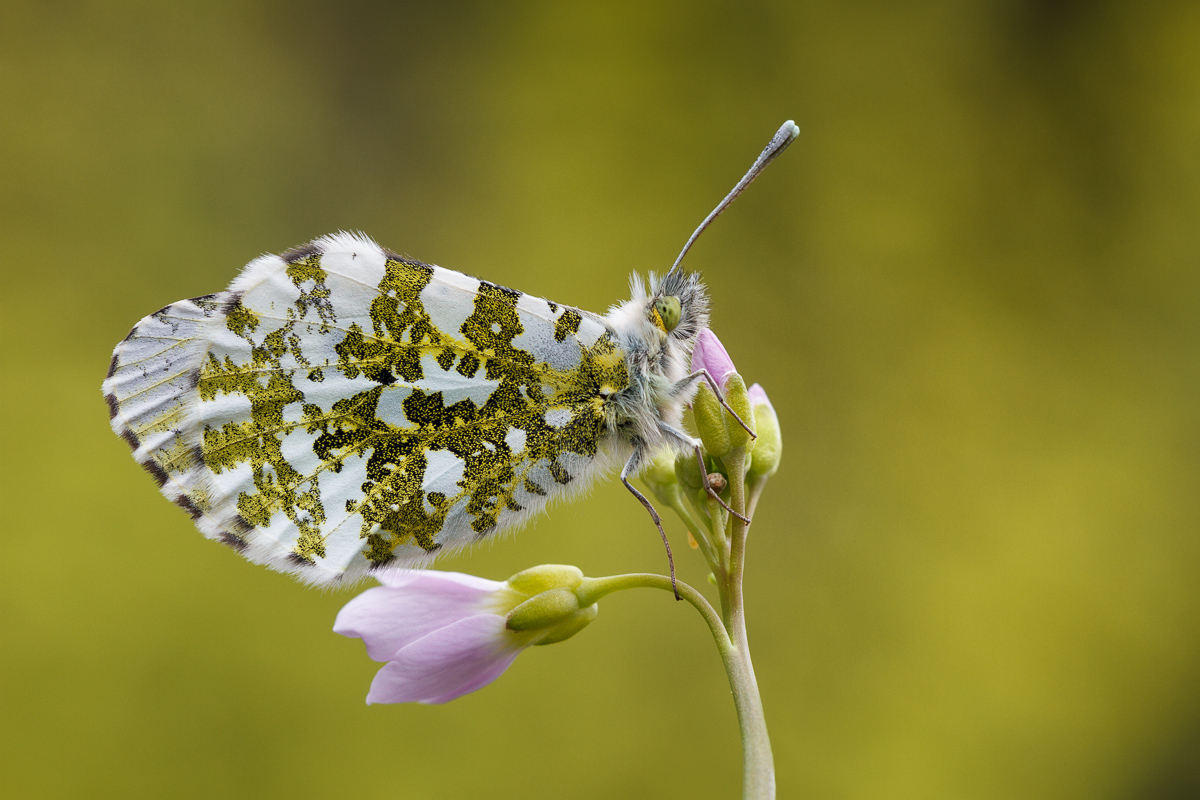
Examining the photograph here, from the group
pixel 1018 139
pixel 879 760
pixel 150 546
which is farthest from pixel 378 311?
pixel 1018 139

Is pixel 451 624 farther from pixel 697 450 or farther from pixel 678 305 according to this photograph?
pixel 678 305

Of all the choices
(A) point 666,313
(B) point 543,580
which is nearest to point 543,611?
(B) point 543,580

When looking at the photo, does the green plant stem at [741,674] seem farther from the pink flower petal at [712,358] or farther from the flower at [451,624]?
the pink flower petal at [712,358]

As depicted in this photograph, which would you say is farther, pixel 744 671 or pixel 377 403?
pixel 377 403

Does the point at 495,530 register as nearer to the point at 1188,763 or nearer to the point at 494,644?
the point at 494,644

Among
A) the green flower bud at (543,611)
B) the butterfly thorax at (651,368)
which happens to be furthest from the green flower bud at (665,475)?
the green flower bud at (543,611)

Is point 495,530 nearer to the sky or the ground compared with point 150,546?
nearer to the ground
